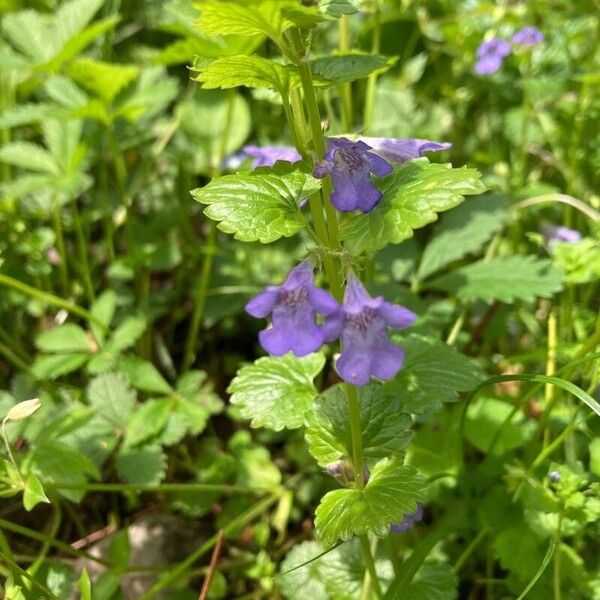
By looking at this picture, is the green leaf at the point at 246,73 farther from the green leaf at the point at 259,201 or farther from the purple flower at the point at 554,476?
the purple flower at the point at 554,476

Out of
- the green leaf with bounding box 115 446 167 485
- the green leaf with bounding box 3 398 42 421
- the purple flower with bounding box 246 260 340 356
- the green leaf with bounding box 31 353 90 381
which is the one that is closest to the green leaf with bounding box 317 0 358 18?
the purple flower with bounding box 246 260 340 356

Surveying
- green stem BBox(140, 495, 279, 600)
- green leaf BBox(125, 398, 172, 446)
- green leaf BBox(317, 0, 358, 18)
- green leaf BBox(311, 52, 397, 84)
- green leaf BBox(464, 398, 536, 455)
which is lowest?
green stem BBox(140, 495, 279, 600)

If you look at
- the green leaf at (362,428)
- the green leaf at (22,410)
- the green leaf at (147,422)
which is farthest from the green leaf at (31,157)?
the green leaf at (362,428)

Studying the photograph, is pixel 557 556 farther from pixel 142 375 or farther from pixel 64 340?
pixel 64 340

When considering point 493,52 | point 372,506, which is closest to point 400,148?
point 372,506

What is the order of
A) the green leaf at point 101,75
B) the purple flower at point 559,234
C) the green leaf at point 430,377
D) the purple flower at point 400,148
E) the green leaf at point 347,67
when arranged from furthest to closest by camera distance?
the purple flower at point 559,234 → the green leaf at point 101,75 → the green leaf at point 430,377 → the purple flower at point 400,148 → the green leaf at point 347,67

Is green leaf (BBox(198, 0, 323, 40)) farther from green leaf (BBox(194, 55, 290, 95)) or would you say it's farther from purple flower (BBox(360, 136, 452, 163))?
purple flower (BBox(360, 136, 452, 163))
